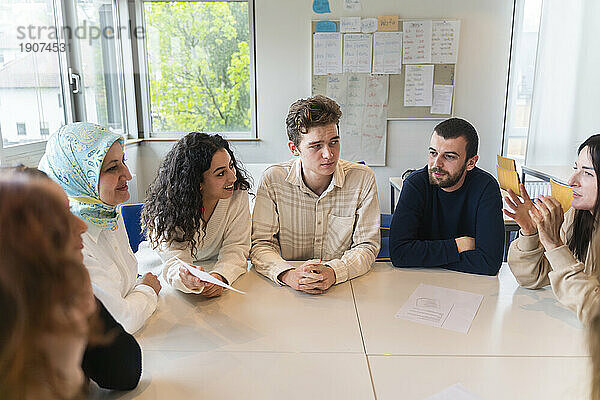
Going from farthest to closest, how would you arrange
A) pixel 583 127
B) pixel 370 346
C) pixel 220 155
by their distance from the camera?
pixel 583 127 → pixel 220 155 → pixel 370 346

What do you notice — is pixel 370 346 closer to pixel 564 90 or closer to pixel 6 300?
pixel 6 300

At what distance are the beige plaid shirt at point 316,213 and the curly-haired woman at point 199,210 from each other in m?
0.12

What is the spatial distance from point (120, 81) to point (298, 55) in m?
1.74

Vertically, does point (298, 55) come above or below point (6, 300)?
above

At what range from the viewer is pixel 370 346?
1.27 metres

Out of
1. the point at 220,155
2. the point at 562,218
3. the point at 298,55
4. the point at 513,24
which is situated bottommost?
the point at 562,218

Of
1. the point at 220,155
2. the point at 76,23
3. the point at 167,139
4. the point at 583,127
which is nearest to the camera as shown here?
the point at 220,155

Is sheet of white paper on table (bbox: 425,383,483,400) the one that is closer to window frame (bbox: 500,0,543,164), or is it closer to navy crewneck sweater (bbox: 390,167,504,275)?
navy crewneck sweater (bbox: 390,167,504,275)

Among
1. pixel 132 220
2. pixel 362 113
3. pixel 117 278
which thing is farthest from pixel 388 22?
pixel 117 278

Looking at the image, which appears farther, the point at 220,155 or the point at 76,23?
the point at 76,23

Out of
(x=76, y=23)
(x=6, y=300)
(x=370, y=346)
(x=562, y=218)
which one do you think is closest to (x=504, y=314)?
(x=562, y=218)

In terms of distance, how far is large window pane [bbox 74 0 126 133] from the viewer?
369 centimetres

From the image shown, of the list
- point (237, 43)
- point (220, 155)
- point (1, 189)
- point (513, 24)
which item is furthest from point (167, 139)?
point (1, 189)

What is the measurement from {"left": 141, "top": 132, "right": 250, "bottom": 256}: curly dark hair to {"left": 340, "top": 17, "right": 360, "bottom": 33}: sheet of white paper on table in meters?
3.01
